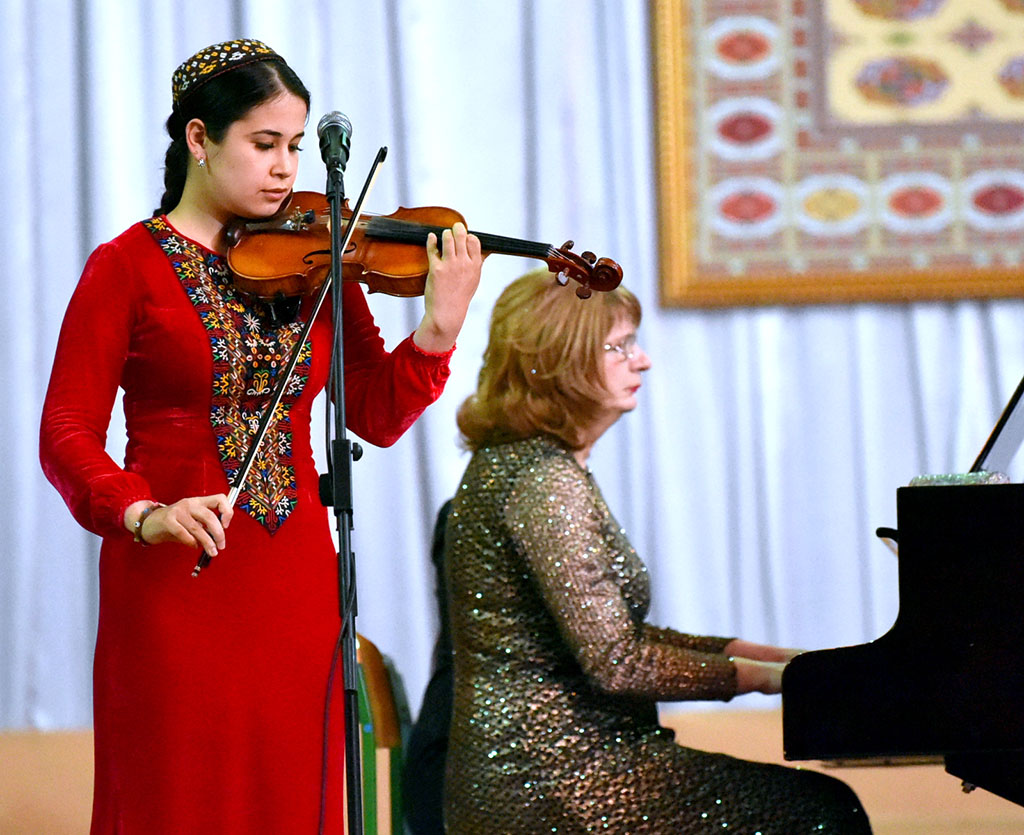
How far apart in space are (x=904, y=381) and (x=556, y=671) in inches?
80.0

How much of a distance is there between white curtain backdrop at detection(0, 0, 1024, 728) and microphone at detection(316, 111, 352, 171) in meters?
2.01

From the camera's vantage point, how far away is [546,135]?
340 cm

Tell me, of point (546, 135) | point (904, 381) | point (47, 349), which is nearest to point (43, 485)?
point (47, 349)

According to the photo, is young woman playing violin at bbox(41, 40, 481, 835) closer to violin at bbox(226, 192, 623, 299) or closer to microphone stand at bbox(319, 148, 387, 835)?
violin at bbox(226, 192, 623, 299)

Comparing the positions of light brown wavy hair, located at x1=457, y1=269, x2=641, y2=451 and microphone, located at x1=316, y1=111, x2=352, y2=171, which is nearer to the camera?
microphone, located at x1=316, y1=111, x2=352, y2=171

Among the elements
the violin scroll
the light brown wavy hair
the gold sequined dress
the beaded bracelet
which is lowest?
the gold sequined dress

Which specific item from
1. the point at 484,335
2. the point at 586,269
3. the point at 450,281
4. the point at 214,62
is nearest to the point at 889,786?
the point at 484,335

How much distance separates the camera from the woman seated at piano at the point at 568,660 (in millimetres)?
1691

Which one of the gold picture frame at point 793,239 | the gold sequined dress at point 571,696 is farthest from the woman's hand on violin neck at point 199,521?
the gold picture frame at point 793,239

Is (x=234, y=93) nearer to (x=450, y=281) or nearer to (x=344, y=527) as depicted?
(x=450, y=281)

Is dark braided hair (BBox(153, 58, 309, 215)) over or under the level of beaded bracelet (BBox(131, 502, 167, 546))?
over

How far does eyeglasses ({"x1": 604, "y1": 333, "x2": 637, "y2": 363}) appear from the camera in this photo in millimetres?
1884

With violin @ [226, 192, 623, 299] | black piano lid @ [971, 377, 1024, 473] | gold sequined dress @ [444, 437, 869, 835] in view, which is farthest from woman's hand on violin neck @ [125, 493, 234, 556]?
black piano lid @ [971, 377, 1024, 473]

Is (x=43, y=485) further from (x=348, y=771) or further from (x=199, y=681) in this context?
(x=348, y=771)
